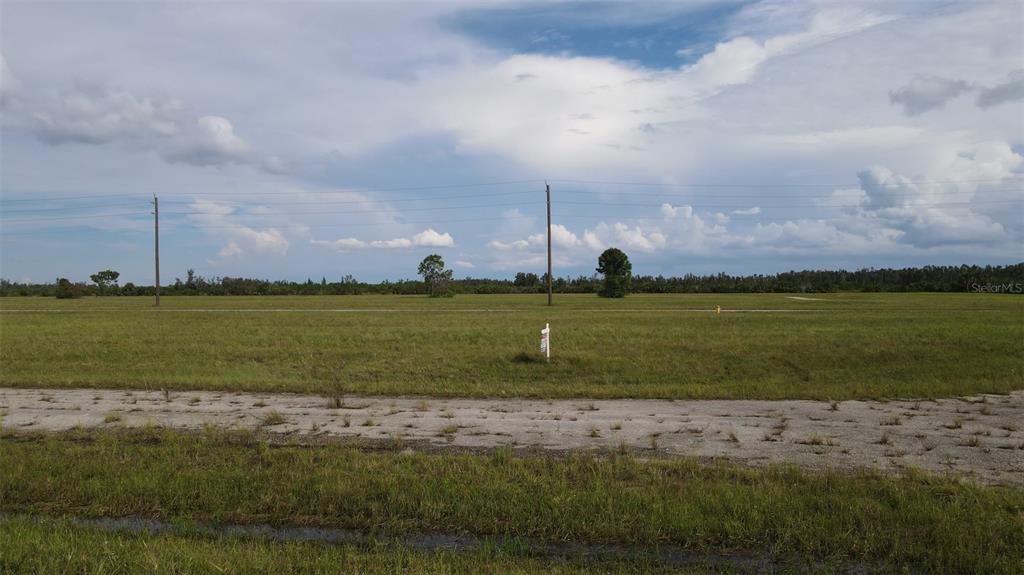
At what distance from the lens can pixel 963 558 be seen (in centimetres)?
602

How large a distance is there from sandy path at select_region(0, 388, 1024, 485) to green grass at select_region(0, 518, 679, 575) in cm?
392

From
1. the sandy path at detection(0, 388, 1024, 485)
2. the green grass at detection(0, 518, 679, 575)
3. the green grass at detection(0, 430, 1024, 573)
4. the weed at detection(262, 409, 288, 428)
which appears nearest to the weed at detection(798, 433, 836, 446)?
the sandy path at detection(0, 388, 1024, 485)

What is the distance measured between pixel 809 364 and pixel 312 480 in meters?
17.4

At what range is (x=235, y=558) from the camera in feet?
19.9

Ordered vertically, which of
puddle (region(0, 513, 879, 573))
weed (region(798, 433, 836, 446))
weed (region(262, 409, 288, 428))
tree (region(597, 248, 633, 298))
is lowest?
puddle (region(0, 513, 879, 573))

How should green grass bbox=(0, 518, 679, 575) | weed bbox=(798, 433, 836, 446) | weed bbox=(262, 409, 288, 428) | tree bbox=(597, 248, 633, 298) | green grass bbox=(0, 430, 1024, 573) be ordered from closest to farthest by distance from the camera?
1. green grass bbox=(0, 518, 679, 575)
2. green grass bbox=(0, 430, 1024, 573)
3. weed bbox=(798, 433, 836, 446)
4. weed bbox=(262, 409, 288, 428)
5. tree bbox=(597, 248, 633, 298)

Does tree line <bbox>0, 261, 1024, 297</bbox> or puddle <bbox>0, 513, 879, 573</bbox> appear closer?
puddle <bbox>0, 513, 879, 573</bbox>

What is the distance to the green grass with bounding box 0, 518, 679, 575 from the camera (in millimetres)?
5816

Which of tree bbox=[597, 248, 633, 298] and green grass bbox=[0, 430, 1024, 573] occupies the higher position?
tree bbox=[597, 248, 633, 298]

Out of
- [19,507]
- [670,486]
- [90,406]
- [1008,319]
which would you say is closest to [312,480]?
[19,507]

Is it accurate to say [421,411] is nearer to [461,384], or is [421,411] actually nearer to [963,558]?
[461,384]

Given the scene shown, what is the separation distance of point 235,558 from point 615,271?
70.7m

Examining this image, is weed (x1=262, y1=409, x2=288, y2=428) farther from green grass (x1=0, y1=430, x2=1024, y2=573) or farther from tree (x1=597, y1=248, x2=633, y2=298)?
tree (x1=597, y1=248, x2=633, y2=298)

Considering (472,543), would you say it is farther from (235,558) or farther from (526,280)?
(526,280)
